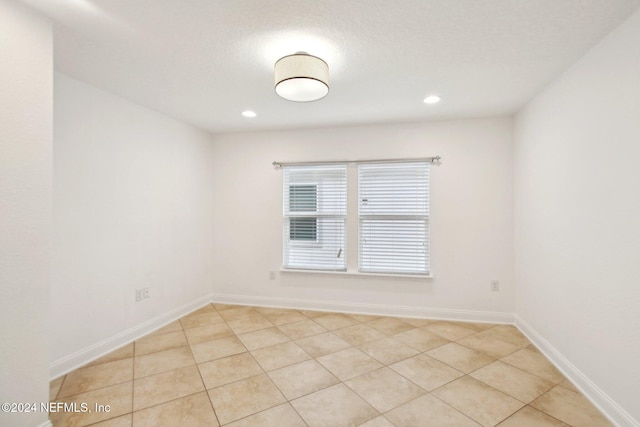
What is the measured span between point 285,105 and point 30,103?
2032 millimetres

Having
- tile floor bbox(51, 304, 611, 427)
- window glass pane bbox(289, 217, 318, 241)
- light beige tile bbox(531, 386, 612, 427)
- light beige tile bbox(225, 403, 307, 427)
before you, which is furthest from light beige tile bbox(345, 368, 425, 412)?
window glass pane bbox(289, 217, 318, 241)

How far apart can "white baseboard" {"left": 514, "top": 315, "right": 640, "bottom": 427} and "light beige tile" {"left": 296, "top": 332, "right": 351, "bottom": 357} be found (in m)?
1.78

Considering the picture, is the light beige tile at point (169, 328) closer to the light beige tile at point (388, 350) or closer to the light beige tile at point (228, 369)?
the light beige tile at point (228, 369)

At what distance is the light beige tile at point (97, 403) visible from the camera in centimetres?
181

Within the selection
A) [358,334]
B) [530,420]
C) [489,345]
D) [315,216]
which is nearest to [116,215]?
[315,216]

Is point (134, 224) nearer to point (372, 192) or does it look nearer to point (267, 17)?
point (267, 17)

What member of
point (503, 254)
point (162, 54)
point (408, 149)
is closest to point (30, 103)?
point (162, 54)

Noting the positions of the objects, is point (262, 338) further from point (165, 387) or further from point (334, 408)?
point (334, 408)

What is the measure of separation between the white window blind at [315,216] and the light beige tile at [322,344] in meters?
1.04

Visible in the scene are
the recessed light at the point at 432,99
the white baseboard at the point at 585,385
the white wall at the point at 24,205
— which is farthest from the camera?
the recessed light at the point at 432,99

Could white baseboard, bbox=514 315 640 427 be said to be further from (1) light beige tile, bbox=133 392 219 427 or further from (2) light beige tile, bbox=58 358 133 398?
(2) light beige tile, bbox=58 358 133 398

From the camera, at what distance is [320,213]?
3.94 metres

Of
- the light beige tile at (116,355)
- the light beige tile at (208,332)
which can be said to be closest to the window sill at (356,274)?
the light beige tile at (208,332)

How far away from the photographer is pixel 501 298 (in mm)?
3426
